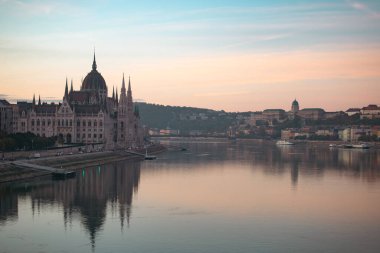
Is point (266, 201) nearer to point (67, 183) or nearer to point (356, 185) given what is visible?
→ point (356, 185)

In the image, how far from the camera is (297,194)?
57.8 m

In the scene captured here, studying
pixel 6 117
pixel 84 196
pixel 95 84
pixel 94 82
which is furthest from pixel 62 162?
pixel 94 82

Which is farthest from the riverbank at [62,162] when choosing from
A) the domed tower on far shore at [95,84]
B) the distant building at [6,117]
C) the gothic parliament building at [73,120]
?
the distant building at [6,117]

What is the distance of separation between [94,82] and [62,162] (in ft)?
193

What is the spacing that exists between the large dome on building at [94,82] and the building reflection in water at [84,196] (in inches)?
2410

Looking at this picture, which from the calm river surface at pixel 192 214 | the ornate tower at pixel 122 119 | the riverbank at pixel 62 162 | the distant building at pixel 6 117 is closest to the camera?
the calm river surface at pixel 192 214

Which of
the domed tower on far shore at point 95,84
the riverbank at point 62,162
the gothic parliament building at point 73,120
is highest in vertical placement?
the domed tower on far shore at point 95,84

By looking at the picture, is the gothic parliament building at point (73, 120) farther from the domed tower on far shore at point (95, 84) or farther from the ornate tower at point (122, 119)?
the domed tower on far shore at point (95, 84)

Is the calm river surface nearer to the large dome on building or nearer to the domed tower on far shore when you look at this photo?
the domed tower on far shore

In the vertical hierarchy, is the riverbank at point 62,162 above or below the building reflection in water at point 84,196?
above

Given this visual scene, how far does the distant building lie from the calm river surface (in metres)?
48.9

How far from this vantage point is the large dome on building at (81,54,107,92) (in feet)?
442

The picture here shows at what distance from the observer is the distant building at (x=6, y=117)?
384 ft

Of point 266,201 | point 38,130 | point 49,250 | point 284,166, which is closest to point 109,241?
point 49,250
